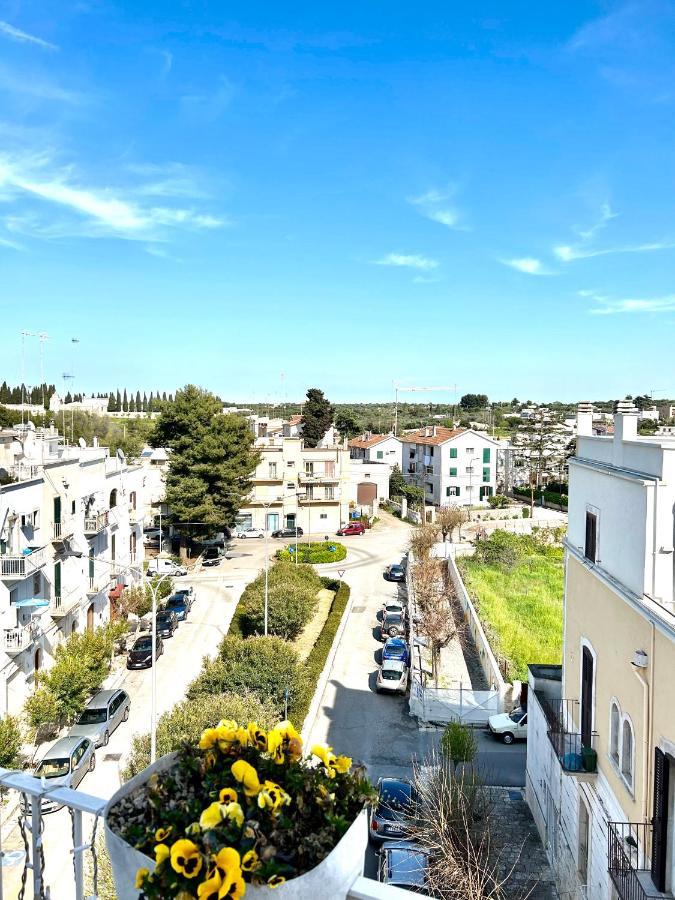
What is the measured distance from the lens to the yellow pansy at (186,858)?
1.85 meters

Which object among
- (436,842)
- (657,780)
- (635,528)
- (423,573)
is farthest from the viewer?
(423,573)

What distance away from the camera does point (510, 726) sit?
722 inches

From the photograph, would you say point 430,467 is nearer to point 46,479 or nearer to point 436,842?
point 46,479

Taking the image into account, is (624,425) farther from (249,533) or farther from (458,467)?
(458,467)

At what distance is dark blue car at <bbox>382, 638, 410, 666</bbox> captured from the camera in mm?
22859

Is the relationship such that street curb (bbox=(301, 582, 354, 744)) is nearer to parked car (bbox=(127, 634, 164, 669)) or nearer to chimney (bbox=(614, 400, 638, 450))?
parked car (bbox=(127, 634, 164, 669))

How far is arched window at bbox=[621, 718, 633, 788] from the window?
2643 millimetres

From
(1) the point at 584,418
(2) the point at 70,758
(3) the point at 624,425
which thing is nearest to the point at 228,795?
(3) the point at 624,425

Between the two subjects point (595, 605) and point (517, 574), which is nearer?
point (595, 605)

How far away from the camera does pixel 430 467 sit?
2181 inches

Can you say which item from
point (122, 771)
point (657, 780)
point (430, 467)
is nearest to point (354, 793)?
point (657, 780)

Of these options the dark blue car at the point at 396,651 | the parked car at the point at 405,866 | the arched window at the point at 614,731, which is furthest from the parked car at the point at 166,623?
the arched window at the point at 614,731

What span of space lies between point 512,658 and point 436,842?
40.2 ft

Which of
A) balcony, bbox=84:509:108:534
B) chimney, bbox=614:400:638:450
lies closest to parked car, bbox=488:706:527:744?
chimney, bbox=614:400:638:450
